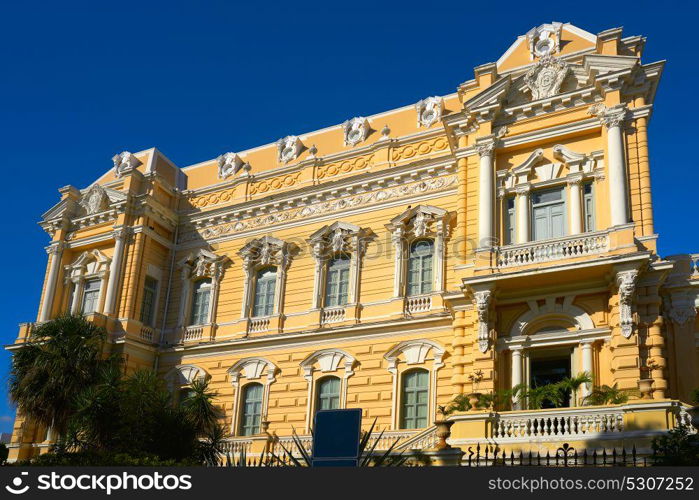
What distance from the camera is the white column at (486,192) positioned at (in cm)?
2067

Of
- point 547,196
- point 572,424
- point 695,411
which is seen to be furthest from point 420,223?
point 695,411

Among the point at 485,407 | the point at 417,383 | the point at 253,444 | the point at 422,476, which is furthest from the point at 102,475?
the point at 417,383

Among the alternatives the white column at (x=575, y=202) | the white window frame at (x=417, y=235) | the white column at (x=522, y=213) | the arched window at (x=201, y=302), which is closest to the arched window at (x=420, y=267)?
the white window frame at (x=417, y=235)

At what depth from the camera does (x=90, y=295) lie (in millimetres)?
29266

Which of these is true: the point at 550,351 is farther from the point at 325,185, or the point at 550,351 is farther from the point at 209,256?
the point at 209,256

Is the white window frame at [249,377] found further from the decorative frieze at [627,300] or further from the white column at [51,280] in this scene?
the decorative frieze at [627,300]

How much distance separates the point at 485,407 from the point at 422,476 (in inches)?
353

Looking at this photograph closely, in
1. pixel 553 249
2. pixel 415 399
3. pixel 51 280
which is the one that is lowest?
pixel 415 399

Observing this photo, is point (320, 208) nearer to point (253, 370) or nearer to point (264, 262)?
point (264, 262)

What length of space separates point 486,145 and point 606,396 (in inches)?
312

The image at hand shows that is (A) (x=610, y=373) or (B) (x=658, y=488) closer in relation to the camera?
(B) (x=658, y=488)

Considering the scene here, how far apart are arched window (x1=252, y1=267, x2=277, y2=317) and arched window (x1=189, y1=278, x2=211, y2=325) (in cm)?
198

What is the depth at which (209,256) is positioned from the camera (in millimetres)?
28406

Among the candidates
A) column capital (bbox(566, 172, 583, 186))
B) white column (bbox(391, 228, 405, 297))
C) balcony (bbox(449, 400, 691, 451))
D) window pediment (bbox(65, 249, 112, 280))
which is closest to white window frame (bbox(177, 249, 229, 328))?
window pediment (bbox(65, 249, 112, 280))
